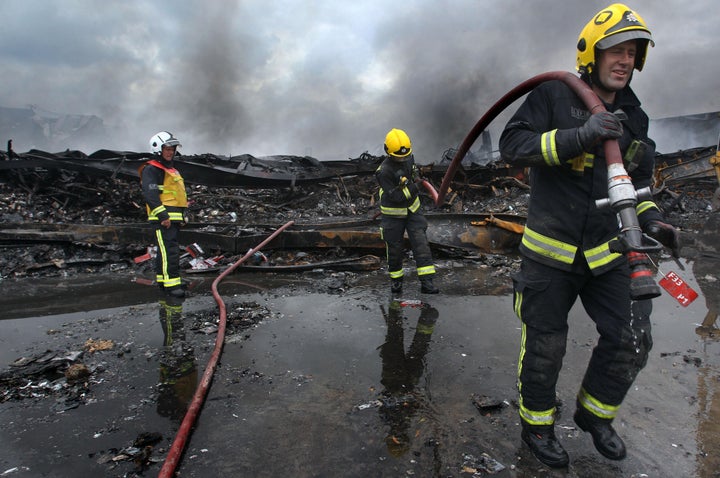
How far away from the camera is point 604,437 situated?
5.84 ft

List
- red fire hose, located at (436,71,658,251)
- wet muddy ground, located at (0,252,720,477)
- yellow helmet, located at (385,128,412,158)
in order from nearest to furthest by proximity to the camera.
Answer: red fire hose, located at (436,71,658,251), wet muddy ground, located at (0,252,720,477), yellow helmet, located at (385,128,412,158)

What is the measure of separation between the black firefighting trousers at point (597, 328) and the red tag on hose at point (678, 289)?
11cm

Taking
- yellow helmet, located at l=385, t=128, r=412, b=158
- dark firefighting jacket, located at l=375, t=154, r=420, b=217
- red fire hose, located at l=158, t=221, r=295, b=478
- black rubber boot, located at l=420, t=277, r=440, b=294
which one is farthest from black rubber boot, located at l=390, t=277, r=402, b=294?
red fire hose, located at l=158, t=221, r=295, b=478

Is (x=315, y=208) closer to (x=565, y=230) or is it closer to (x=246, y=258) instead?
(x=246, y=258)

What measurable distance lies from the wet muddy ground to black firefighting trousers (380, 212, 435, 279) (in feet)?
1.28

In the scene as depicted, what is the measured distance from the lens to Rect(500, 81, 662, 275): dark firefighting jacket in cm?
165

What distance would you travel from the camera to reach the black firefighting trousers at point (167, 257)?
14.4 feet

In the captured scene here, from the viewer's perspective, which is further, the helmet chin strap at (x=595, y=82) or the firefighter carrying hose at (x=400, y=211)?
the firefighter carrying hose at (x=400, y=211)

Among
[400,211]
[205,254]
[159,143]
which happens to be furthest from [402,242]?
[205,254]

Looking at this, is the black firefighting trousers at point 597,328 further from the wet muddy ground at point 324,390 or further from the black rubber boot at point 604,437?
the wet muddy ground at point 324,390

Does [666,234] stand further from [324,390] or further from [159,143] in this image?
[159,143]

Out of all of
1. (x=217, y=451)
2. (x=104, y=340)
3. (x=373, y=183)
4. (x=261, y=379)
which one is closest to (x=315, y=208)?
(x=373, y=183)

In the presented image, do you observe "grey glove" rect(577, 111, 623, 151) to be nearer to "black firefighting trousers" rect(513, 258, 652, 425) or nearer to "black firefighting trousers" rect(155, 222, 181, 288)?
"black firefighting trousers" rect(513, 258, 652, 425)

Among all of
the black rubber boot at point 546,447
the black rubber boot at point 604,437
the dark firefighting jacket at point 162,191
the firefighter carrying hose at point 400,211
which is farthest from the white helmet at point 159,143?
the black rubber boot at point 604,437
